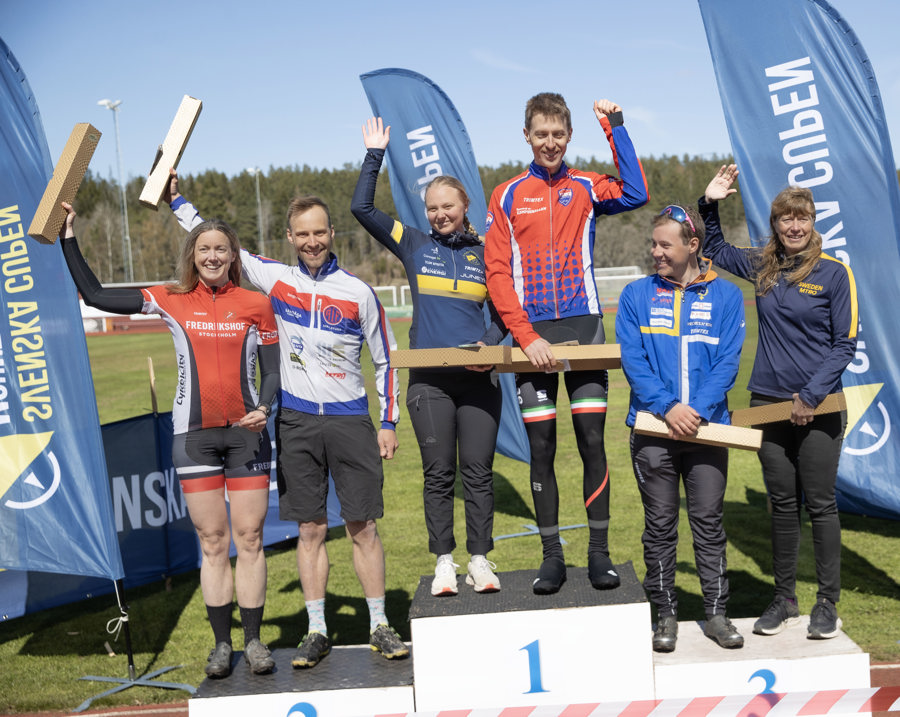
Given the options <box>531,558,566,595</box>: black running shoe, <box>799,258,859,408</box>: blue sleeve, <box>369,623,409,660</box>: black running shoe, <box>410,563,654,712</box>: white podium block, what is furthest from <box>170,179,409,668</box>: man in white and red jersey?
<box>799,258,859,408</box>: blue sleeve

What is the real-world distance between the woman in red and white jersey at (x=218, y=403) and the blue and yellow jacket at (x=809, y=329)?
236 cm

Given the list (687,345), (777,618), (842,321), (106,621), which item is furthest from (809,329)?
(106,621)

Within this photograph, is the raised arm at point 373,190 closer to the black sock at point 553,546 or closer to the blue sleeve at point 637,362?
the blue sleeve at point 637,362

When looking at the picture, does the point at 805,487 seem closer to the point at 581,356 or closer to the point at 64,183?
the point at 581,356

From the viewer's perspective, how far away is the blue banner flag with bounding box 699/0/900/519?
536cm

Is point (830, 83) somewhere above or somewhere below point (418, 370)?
above

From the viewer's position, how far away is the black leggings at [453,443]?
396 cm

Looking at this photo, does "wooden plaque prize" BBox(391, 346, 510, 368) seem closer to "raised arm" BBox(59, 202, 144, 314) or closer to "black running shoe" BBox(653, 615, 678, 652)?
"raised arm" BBox(59, 202, 144, 314)

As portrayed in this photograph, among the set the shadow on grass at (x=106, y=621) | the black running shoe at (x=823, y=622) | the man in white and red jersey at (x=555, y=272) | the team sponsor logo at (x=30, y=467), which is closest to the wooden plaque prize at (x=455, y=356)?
the man in white and red jersey at (x=555, y=272)

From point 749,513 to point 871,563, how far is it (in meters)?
1.58

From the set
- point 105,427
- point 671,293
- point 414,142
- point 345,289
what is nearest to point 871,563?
point 671,293

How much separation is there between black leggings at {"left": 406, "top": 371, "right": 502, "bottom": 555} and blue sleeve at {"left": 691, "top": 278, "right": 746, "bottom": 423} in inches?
38.4

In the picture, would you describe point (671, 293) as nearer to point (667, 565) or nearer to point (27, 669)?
point (667, 565)

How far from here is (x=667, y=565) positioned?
384 centimetres
